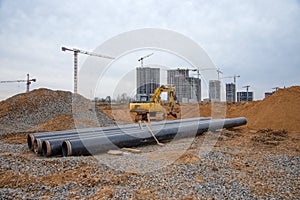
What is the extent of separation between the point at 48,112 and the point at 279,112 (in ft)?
46.8

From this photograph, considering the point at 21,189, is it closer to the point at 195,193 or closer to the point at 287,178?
the point at 195,193

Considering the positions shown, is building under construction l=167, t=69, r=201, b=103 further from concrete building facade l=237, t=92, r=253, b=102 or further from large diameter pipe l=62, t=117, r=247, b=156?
large diameter pipe l=62, t=117, r=247, b=156

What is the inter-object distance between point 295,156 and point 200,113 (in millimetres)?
15579

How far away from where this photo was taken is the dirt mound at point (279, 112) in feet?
43.1

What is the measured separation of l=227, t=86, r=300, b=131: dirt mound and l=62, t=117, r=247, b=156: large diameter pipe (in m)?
4.84

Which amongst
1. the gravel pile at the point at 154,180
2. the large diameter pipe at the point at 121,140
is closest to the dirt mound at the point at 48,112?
the large diameter pipe at the point at 121,140

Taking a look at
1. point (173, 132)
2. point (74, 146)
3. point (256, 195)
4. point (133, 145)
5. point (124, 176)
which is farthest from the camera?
point (173, 132)

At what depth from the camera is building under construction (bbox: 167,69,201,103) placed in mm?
29039

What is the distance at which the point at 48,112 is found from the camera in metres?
15.7

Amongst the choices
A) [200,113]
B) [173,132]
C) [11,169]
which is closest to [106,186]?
[11,169]

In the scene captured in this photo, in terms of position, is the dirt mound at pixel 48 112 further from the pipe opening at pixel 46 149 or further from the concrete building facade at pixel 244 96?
the concrete building facade at pixel 244 96

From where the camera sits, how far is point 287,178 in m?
4.76

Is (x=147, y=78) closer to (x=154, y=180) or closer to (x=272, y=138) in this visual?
(x=272, y=138)

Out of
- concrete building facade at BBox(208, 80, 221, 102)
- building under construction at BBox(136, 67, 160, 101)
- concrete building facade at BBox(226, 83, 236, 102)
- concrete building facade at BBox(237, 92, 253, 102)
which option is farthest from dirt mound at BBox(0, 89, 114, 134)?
concrete building facade at BBox(237, 92, 253, 102)
